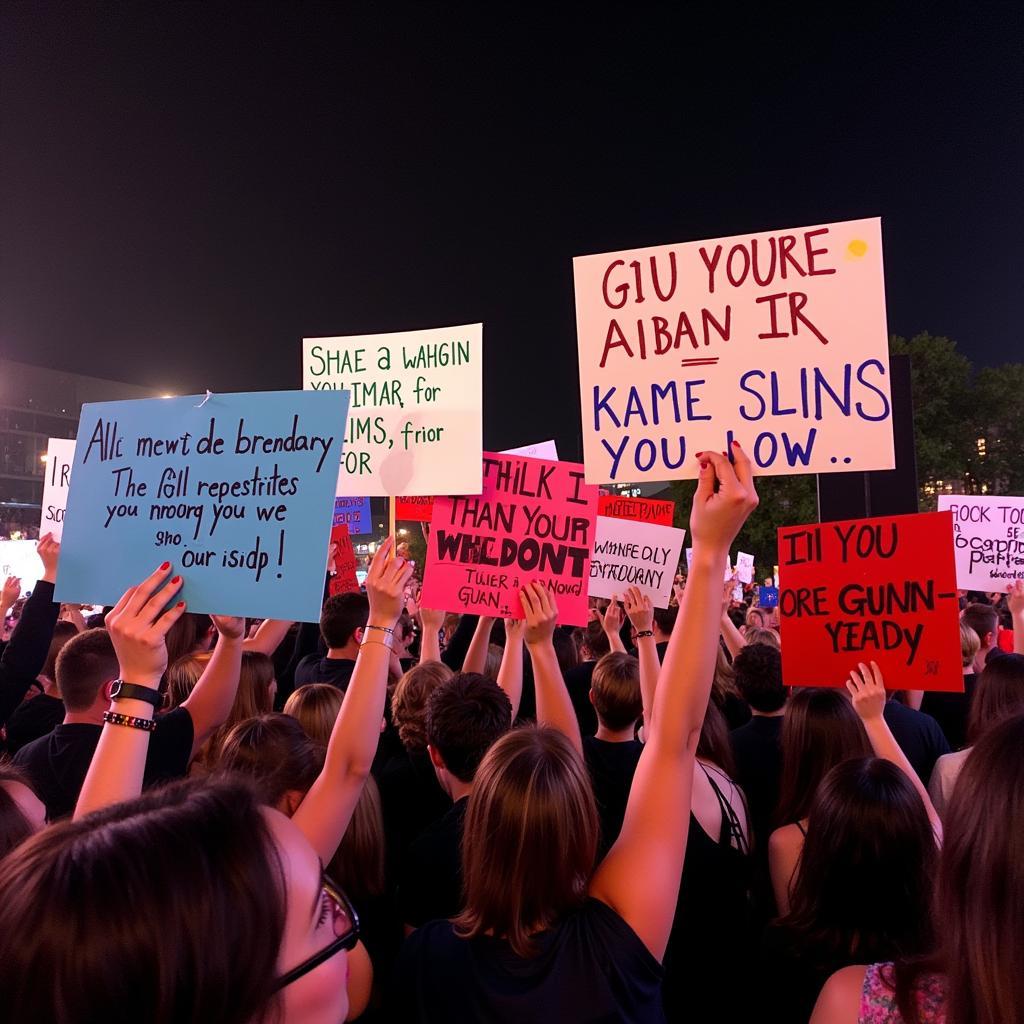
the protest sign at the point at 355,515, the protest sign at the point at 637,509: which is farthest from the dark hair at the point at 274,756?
the protest sign at the point at 355,515

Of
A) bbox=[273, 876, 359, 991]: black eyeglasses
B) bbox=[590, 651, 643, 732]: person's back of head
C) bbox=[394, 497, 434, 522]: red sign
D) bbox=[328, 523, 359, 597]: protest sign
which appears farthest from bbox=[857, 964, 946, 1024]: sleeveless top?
bbox=[328, 523, 359, 597]: protest sign

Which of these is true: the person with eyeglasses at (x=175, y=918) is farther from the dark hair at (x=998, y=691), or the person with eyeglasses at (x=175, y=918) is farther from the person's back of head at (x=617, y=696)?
the dark hair at (x=998, y=691)

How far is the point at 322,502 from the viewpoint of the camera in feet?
9.43

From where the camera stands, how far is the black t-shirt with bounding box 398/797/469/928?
2732mm

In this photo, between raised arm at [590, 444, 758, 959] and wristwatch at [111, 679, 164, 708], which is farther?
wristwatch at [111, 679, 164, 708]

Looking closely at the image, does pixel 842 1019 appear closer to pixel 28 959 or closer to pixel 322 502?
pixel 28 959

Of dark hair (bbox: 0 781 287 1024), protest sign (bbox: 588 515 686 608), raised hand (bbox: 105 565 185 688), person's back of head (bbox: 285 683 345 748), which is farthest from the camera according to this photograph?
protest sign (bbox: 588 515 686 608)

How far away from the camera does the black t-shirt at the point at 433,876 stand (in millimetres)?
2732

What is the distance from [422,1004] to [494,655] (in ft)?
13.1

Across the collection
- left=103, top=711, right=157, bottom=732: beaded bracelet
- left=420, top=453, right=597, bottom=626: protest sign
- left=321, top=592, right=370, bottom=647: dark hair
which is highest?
left=420, top=453, right=597, bottom=626: protest sign

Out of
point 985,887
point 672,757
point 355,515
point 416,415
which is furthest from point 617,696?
point 355,515

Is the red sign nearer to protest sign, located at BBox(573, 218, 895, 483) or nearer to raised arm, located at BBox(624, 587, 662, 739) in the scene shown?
raised arm, located at BBox(624, 587, 662, 739)

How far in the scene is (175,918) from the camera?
111 centimetres

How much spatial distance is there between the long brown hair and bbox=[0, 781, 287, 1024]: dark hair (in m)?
0.81
